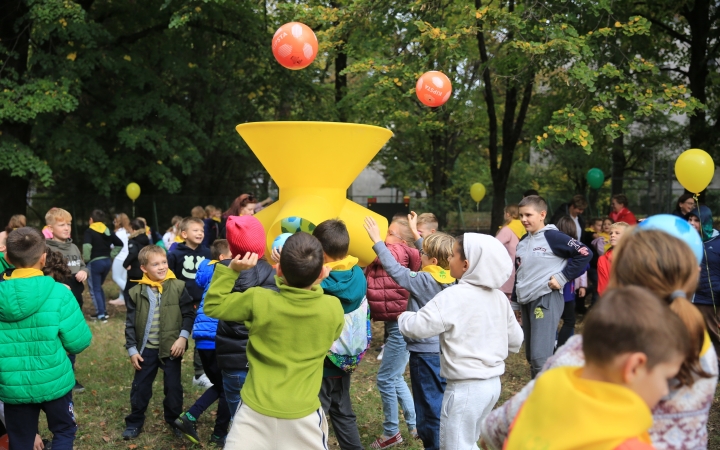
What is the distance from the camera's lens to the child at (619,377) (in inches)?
67.7

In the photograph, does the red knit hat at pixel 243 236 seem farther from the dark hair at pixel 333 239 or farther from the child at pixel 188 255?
the child at pixel 188 255

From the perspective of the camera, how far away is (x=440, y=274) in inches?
176

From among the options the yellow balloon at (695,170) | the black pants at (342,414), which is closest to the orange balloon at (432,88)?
the yellow balloon at (695,170)

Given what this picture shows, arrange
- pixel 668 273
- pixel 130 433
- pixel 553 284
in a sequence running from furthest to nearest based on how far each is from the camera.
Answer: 1. pixel 553 284
2. pixel 130 433
3. pixel 668 273

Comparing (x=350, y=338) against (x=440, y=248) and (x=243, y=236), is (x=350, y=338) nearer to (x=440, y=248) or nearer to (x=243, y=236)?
(x=440, y=248)

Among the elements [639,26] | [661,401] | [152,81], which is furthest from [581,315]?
[152,81]

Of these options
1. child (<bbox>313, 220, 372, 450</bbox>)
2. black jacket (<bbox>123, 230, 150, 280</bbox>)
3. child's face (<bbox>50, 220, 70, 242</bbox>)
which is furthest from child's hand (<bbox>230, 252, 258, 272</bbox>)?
black jacket (<bbox>123, 230, 150, 280</bbox>)

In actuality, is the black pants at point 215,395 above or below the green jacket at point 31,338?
below

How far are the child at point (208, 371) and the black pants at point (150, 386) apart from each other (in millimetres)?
138

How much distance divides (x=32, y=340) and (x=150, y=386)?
1.49 metres

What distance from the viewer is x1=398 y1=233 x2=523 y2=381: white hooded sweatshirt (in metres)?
3.56

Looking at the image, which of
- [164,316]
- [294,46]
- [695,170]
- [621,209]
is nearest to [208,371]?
[164,316]

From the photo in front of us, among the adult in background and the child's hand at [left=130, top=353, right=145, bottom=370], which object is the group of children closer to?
the child's hand at [left=130, top=353, right=145, bottom=370]

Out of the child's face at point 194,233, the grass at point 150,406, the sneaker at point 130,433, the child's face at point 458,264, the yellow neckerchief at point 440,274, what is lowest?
the grass at point 150,406
